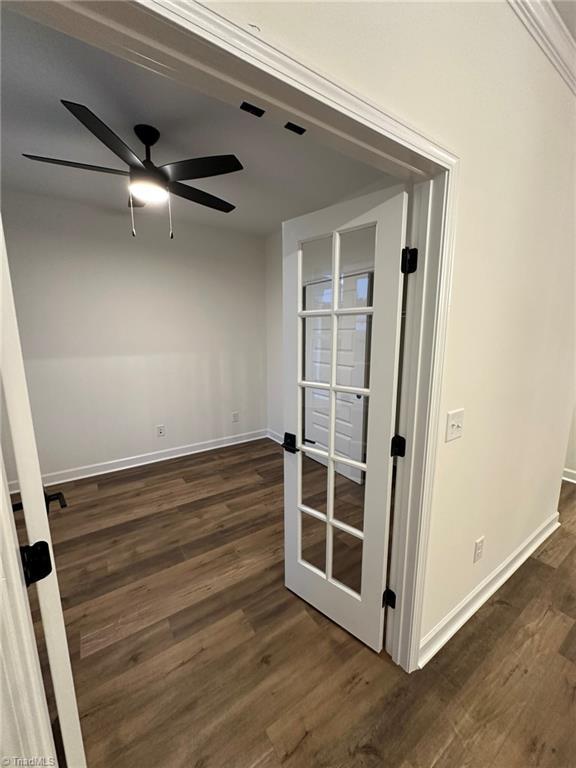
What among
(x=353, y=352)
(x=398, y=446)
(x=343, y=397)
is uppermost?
(x=353, y=352)

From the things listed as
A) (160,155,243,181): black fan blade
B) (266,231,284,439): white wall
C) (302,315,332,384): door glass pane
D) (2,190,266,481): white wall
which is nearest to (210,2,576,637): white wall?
(302,315,332,384): door glass pane

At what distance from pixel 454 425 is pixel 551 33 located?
1.69 metres

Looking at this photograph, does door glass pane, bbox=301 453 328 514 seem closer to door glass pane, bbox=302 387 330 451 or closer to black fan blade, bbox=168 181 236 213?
door glass pane, bbox=302 387 330 451

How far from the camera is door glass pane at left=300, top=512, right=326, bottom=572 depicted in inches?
68.0

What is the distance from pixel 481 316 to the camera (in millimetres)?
1342

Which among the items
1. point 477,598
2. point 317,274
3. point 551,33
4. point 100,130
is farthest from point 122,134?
point 477,598

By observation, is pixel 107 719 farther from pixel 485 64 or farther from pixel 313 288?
pixel 485 64

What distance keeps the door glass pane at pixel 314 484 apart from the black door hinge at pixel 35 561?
116cm

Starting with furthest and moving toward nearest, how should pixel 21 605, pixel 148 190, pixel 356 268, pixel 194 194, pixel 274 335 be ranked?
pixel 274 335 → pixel 194 194 → pixel 148 190 → pixel 356 268 → pixel 21 605

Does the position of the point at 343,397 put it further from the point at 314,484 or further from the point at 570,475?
the point at 570,475

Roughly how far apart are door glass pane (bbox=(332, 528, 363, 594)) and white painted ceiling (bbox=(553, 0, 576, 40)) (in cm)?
240

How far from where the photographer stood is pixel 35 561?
0.70 metres

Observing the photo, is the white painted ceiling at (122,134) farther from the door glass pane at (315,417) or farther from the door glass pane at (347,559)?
the door glass pane at (347,559)

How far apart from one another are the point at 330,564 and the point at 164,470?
2.43 meters
